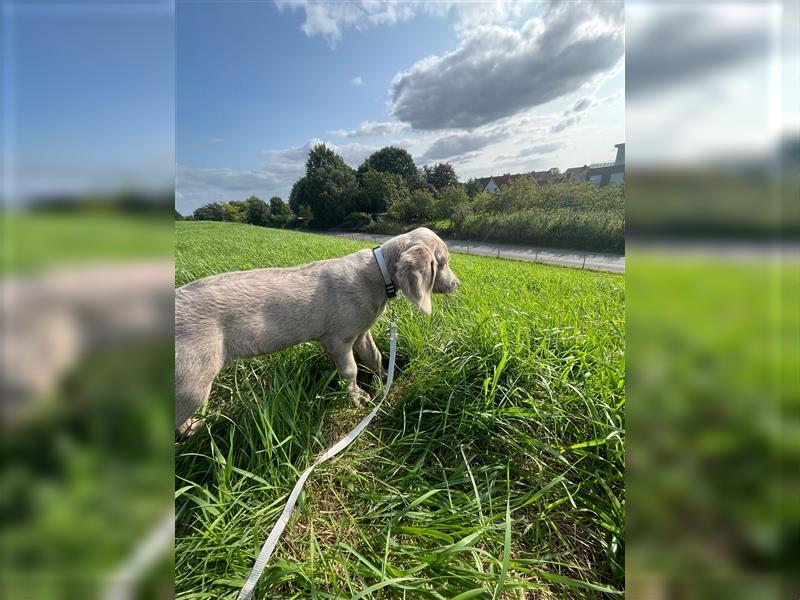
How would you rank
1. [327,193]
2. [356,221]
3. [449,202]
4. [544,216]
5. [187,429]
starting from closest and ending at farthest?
[187,429], [544,216], [449,202], [356,221], [327,193]

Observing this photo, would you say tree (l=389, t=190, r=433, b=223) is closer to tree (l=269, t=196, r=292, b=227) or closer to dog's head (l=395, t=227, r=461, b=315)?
tree (l=269, t=196, r=292, b=227)

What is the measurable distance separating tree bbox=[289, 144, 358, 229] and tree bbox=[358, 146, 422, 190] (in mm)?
3257

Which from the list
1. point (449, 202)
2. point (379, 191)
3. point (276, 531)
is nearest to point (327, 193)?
point (379, 191)

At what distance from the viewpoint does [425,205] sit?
40.9 metres

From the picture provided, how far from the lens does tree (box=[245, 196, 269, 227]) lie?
48969 millimetres

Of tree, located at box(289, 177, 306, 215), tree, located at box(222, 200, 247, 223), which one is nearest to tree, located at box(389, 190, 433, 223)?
tree, located at box(289, 177, 306, 215)

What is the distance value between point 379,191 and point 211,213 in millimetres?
20764

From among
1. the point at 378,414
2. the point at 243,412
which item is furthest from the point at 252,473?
the point at 378,414
